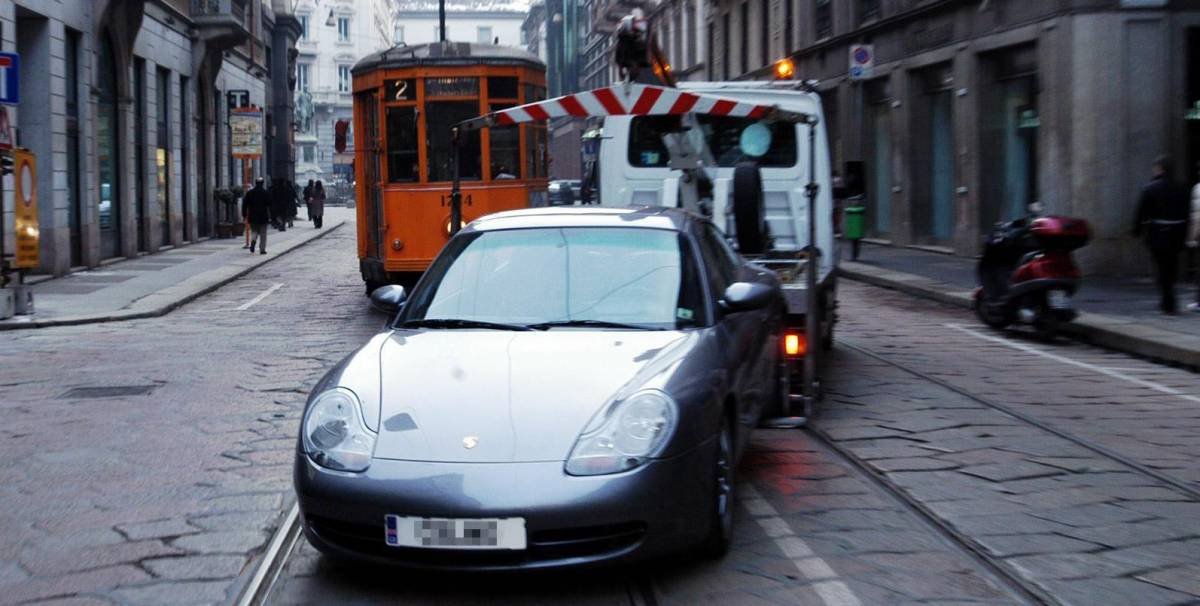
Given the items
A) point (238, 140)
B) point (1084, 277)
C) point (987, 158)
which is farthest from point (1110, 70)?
point (238, 140)

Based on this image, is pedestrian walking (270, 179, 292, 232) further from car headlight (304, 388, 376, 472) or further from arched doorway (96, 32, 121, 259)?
car headlight (304, 388, 376, 472)

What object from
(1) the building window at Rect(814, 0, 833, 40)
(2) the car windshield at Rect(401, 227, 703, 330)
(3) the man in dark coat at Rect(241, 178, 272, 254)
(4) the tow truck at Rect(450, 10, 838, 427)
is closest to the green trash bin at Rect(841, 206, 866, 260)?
(1) the building window at Rect(814, 0, 833, 40)

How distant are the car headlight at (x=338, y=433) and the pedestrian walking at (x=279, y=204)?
3829 cm

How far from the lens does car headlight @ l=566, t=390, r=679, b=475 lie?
4746mm

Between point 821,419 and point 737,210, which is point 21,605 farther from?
point 737,210

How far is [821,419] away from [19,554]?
4.73 metres

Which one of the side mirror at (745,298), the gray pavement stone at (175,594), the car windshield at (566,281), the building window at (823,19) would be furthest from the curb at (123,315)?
the building window at (823,19)

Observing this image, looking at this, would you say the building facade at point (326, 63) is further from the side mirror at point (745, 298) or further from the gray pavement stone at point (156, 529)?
the side mirror at point (745, 298)

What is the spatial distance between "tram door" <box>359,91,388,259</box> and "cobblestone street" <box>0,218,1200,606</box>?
4209 mm

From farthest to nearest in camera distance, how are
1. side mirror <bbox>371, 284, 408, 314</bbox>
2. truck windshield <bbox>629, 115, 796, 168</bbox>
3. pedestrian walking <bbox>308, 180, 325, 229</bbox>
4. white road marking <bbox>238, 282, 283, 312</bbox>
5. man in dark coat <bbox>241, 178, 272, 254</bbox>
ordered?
pedestrian walking <bbox>308, 180, 325, 229</bbox>, man in dark coat <bbox>241, 178, 272, 254</bbox>, white road marking <bbox>238, 282, 283, 312</bbox>, truck windshield <bbox>629, 115, 796, 168</bbox>, side mirror <bbox>371, 284, 408, 314</bbox>

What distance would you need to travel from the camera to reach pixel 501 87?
1600 centimetres

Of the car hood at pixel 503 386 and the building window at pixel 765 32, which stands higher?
the building window at pixel 765 32

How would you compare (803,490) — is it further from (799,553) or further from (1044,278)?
(1044,278)

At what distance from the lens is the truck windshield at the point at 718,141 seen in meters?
11.7
